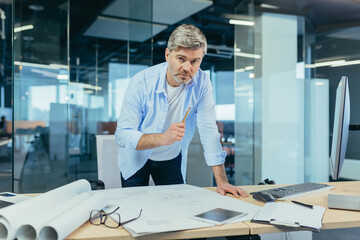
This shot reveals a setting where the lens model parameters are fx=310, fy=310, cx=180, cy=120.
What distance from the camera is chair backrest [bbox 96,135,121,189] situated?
2045mm

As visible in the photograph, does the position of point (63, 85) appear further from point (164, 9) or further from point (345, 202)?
point (345, 202)

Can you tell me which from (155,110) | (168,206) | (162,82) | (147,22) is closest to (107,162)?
(155,110)

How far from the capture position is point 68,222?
886mm

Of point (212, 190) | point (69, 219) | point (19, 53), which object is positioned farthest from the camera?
point (19, 53)

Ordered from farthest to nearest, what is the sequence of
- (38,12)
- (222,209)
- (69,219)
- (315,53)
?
1. (315,53)
2. (38,12)
3. (222,209)
4. (69,219)

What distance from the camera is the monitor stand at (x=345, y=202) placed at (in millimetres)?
1210

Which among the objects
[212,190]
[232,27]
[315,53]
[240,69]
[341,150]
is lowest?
[212,190]

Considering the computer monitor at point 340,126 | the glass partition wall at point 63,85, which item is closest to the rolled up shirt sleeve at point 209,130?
the computer monitor at point 340,126

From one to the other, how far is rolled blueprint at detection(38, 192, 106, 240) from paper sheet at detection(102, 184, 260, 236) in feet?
0.39

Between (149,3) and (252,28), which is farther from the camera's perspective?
(252,28)

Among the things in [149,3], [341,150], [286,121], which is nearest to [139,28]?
[149,3]

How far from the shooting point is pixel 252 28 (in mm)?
4289

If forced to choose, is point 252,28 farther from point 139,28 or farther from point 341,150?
point 341,150

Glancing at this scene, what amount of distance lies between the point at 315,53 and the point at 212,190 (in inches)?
161
